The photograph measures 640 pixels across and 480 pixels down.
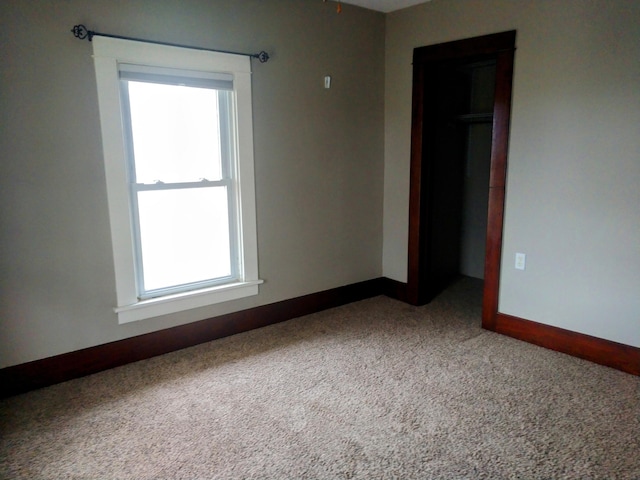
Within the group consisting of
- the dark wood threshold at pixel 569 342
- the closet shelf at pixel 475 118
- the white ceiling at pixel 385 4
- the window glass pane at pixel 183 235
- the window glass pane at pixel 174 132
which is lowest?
the dark wood threshold at pixel 569 342

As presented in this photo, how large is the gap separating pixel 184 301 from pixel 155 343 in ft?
1.11

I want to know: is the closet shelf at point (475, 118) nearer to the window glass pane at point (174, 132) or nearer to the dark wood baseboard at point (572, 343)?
the dark wood baseboard at point (572, 343)

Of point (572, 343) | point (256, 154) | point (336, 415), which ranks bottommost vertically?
point (336, 415)

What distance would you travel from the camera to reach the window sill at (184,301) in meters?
3.01

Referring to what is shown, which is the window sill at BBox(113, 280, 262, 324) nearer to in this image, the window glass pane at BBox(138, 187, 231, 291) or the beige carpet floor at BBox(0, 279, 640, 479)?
the window glass pane at BBox(138, 187, 231, 291)

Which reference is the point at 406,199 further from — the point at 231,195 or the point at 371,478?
the point at 371,478

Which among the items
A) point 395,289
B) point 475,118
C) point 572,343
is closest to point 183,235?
point 395,289

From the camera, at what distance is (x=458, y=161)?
4.98 m

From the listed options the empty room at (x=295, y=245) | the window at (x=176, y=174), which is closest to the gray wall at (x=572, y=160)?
the empty room at (x=295, y=245)

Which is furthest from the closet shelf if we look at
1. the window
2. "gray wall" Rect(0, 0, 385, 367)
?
the window

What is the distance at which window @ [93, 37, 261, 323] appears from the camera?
2842mm

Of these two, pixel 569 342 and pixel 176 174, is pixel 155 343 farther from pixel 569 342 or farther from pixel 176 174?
pixel 569 342

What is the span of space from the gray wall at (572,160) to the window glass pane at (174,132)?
204 cm

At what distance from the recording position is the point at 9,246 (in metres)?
2.57
